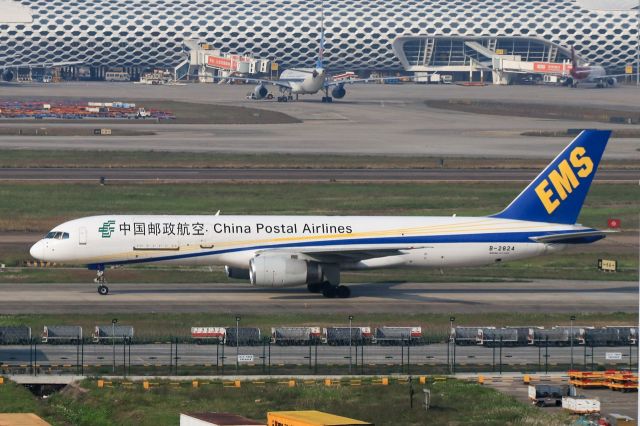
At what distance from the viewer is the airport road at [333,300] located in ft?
221

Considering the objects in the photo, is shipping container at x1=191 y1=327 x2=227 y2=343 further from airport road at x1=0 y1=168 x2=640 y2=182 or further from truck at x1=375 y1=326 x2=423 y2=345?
airport road at x1=0 y1=168 x2=640 y2=182

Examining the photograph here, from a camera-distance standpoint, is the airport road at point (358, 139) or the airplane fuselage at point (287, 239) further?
the airport road at point (358, 139)

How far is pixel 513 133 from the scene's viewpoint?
173m

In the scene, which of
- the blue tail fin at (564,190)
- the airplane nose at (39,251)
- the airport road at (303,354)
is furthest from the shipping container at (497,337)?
the airplane nose at (39,251)

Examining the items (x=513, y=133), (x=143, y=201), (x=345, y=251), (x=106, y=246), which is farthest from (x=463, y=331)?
(x=513, y=133)

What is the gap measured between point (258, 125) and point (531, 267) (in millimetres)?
98442

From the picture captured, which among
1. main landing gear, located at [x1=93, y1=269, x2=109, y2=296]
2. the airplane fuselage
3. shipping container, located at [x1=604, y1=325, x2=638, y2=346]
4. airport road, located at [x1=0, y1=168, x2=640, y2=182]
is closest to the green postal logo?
the airplane fuselage

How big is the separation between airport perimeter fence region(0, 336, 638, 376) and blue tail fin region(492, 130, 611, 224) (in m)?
15.1

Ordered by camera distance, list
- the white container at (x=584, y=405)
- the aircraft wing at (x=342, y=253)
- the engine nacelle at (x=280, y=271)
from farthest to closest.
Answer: the aircraft wing at (x=342, y=253) → the engine nacelle at (x=280, y=271) → the white container at (x=584, y=405)

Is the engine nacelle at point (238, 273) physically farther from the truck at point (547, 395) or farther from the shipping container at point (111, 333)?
the truck at point (547, 395)

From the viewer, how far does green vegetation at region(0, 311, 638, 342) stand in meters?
61.5

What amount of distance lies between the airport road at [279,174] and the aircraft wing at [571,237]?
156 ft

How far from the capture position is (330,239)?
7231cm

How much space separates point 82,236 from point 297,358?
18408 mm
